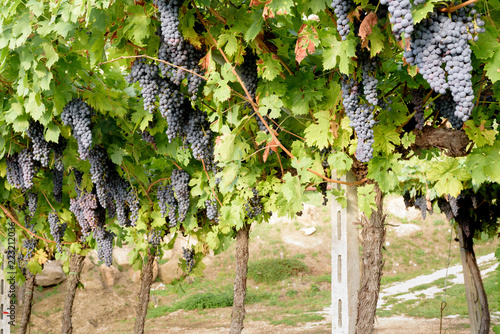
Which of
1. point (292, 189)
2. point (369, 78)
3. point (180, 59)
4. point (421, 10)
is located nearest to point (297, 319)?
point (292, 189)

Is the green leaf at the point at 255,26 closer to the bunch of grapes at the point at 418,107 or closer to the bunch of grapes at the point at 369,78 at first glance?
the bunch of grapes at the point at 369,78

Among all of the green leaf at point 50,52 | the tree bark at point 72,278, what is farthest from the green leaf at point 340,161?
the tree bark at point 72,278

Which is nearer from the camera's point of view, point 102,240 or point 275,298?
point 102,240

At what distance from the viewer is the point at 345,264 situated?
289 cm

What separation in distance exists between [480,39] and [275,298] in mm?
13458

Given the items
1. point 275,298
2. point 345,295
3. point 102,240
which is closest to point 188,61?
point 345,295

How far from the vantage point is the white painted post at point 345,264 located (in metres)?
2.85

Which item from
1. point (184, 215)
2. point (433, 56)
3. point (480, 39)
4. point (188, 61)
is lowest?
point (184, 215)

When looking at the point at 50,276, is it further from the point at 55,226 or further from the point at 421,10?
the point at 421,10

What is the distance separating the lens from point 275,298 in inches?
571

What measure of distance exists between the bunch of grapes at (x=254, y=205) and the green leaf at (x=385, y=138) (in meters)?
1.93

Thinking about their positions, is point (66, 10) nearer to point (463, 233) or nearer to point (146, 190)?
point (146, 190)

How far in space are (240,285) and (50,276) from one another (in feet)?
37.4

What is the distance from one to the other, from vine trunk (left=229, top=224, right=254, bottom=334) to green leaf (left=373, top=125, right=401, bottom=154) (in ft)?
9.10
